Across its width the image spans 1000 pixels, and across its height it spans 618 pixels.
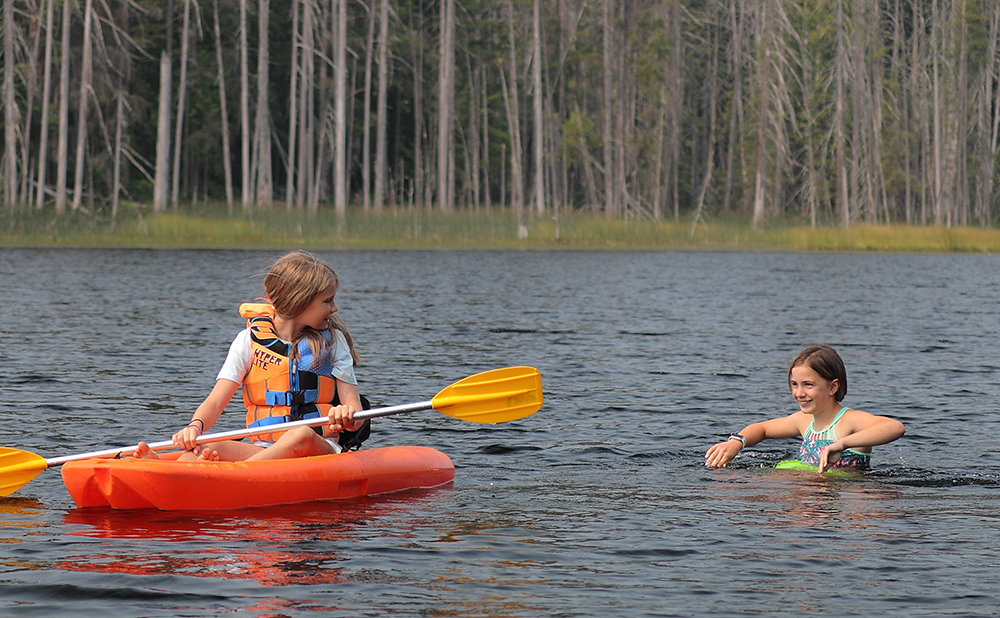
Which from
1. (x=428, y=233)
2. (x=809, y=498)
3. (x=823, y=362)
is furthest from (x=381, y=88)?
(x=809, y=498)

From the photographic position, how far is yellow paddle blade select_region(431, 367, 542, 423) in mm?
6559

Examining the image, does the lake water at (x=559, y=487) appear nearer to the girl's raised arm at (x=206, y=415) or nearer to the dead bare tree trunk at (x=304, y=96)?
the girl's raised arm at (x=206, y=415)

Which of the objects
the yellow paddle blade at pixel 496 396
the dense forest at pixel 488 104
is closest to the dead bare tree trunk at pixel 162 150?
the dense forest at pixel 488 104

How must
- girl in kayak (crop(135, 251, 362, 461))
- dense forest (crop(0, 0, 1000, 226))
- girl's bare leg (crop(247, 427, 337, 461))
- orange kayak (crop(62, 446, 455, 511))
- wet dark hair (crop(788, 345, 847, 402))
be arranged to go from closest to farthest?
orange kayak (crop(62, 446, 455, 511)) < girl in kayak (crop(135, 251, 362, 461)) < girl's bare leg (crop(247, 427, 337, 461)) < wet dark hair (crop(788, 345, 847, 402)) < dense forest (crop(0, 0, 1000, 226))

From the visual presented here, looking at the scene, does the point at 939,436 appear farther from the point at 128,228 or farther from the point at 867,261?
the point at 128,228

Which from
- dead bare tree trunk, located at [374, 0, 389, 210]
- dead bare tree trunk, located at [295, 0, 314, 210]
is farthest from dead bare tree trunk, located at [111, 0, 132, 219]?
dead bare tree trunk, located at [374, 0, 389, 210]

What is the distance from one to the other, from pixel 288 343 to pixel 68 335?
8.36m

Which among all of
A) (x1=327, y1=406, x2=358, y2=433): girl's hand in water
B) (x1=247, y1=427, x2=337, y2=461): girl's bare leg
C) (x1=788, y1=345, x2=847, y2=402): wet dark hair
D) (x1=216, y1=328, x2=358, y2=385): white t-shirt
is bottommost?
(x1=247, y1=427, x2=337, y2=461): girl's bare leg

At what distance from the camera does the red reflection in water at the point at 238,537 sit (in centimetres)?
474

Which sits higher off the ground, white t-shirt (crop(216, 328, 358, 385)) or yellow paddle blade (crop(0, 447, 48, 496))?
white t-shirt (crop(216, 328, 358, 385))

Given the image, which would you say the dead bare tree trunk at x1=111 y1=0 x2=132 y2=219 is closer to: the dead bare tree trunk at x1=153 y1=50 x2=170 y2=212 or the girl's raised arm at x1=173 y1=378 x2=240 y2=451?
the dead bare tree trunk at x1=153 y1=50 x2=170 y2=212

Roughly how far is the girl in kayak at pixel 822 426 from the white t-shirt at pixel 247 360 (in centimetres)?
190

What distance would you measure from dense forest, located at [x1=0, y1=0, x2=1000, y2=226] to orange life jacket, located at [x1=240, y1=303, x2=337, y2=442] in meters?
28.0

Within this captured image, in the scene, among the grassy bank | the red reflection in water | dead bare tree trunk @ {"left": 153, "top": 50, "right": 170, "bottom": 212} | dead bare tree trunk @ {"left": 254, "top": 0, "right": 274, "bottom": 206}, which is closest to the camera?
the red reflection in water
